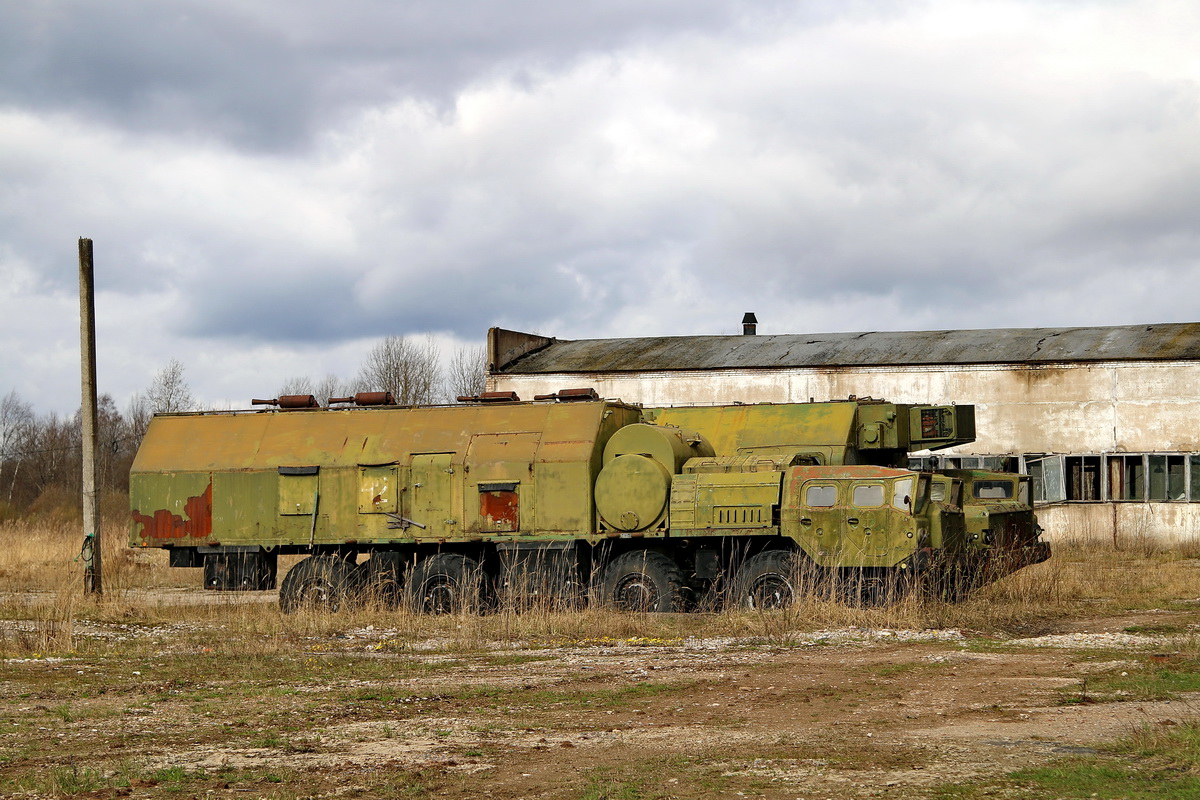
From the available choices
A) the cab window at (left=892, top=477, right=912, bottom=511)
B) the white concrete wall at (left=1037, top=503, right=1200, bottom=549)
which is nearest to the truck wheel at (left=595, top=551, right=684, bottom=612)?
the cab window at (left=892, top=477, right=912, bottom=511)

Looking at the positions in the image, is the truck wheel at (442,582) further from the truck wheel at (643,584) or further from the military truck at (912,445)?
the military truck at (912,445)

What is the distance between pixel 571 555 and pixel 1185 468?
18.6 meters

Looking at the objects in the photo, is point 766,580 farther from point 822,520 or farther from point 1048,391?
point 1048,391

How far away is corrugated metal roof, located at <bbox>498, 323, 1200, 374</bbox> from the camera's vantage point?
3278 cm

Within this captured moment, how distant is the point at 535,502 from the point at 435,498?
158 cm

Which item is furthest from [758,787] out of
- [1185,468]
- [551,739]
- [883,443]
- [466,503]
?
[1185,468]

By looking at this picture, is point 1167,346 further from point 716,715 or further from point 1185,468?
point 716,715

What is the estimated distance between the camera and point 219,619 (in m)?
18.3

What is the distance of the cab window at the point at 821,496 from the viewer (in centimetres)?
1752

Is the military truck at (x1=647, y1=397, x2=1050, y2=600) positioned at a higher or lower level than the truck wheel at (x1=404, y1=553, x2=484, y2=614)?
higher

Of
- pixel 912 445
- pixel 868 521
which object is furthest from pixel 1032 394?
pixel 868 521

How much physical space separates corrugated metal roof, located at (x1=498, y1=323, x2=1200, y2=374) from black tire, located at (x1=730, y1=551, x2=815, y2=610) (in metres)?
16.9

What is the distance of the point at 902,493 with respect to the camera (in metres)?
17.2

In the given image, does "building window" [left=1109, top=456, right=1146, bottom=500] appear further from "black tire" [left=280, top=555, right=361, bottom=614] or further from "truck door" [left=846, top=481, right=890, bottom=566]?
"black tire" [left=280, top=555, right=361, bottom=614]
